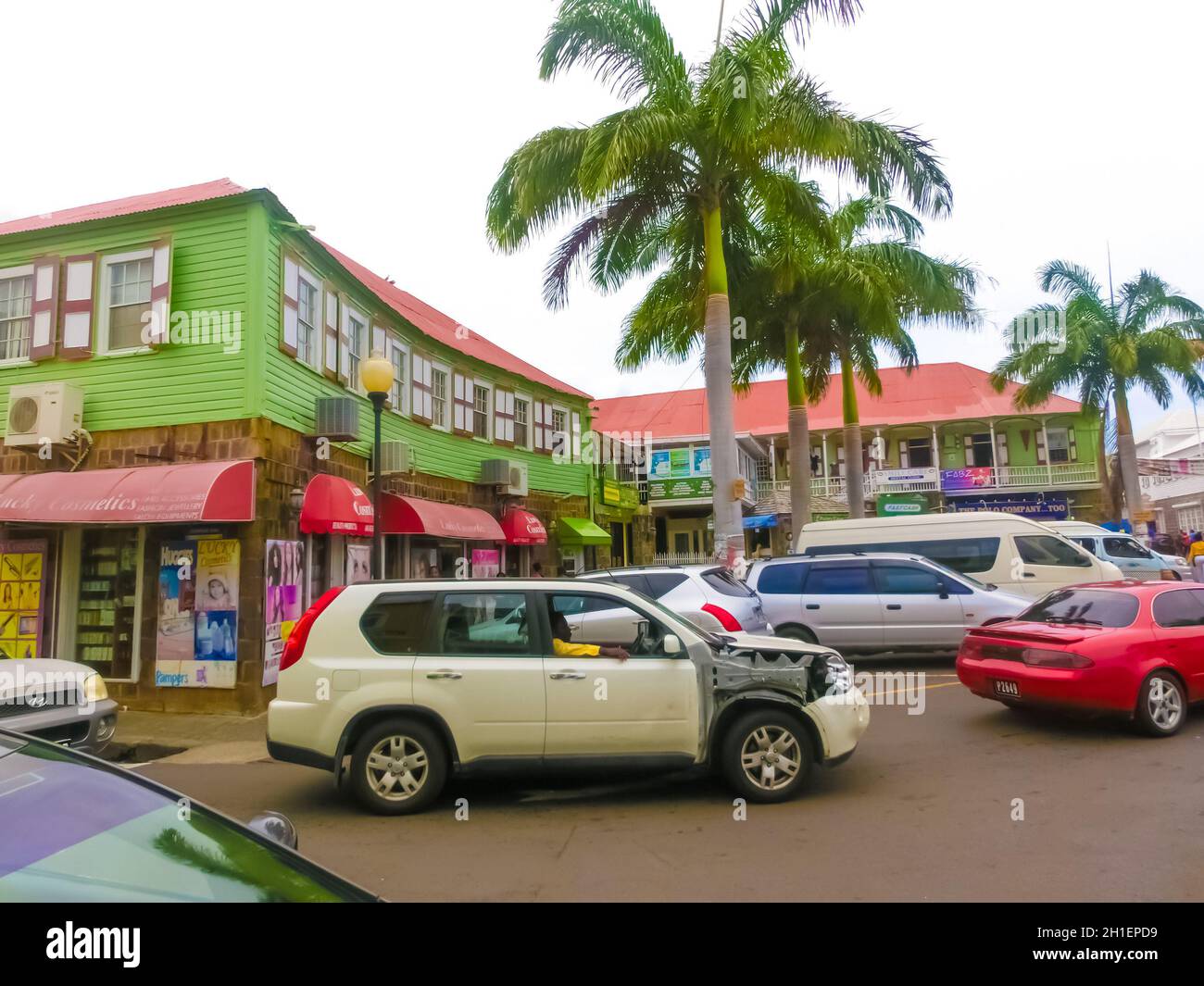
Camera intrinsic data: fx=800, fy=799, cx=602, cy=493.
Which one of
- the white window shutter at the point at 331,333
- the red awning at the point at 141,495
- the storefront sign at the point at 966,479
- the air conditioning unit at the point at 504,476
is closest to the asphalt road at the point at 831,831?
the red awning at the point at 141,495

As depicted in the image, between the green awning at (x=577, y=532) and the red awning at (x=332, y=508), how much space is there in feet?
31.7

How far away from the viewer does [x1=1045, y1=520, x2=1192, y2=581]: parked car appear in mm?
19469

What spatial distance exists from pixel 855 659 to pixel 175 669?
10154 millimetres

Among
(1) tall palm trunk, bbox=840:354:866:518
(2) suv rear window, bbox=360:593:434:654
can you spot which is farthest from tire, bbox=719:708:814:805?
(1) tall palm trunk, bbox=840:354:866:518

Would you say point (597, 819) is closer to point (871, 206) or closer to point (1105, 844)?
point (1105, 844)

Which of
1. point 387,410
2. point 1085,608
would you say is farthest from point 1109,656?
point 387,410

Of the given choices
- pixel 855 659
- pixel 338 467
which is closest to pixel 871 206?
pixel 855 659

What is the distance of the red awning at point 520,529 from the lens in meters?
18.2

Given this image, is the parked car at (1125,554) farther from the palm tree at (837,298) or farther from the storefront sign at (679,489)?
the storefront sign at (679,489)

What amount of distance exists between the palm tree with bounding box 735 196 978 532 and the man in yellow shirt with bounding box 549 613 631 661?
11.7m

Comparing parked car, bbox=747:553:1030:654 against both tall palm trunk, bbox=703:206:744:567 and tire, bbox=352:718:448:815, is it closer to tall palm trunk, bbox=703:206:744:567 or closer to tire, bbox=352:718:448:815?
tall palm trunk, bbox=703:206:744:567

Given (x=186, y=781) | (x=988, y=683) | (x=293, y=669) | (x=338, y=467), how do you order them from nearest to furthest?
1. (x=293, y=669)
2. (x=186, y=781)
3. (x=988, y=683)
4. (x=338, y=467)

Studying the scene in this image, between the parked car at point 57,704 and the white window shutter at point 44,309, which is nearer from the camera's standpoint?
the parked car at point 57,704

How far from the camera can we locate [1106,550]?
19828mm
